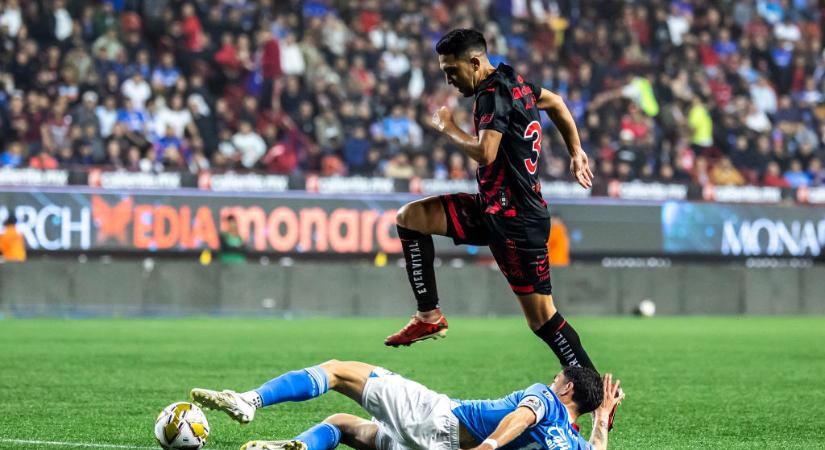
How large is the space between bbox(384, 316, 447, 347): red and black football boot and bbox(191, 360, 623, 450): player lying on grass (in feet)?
3.59

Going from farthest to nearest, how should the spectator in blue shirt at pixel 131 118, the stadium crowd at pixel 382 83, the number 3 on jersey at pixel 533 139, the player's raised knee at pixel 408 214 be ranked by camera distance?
the stadium crowd at pixel 382 83 < the spectator in blue shirt at pixel 131 118 < the player's raised knee at pixel 408 214 < the number 3 on jersey at pixel 533 139

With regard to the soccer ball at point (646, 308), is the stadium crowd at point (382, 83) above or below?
above

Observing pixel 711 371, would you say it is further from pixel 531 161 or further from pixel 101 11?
pixel 101 11

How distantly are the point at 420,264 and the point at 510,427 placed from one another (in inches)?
88.9

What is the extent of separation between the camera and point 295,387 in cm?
677

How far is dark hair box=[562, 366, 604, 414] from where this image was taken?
6.98 metres

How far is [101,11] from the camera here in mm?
22109

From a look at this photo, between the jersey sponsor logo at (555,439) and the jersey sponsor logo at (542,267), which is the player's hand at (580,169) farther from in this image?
the jersey sponsor logo at (555,439)

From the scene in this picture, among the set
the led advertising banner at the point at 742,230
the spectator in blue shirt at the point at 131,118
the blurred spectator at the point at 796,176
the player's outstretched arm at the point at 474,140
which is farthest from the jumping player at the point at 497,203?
Result: the blurred spectator at the point at 796,176

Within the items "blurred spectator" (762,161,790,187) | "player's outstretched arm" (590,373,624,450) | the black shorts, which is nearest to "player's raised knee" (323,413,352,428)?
"player's outstretched arm" (590,373,624,450)

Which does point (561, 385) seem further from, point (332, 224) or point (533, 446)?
point (332, 224)

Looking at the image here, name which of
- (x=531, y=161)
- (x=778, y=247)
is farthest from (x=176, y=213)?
(x=531, y=161)

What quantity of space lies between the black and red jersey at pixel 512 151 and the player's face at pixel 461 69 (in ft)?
0.24

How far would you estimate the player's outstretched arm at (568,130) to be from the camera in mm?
8438
